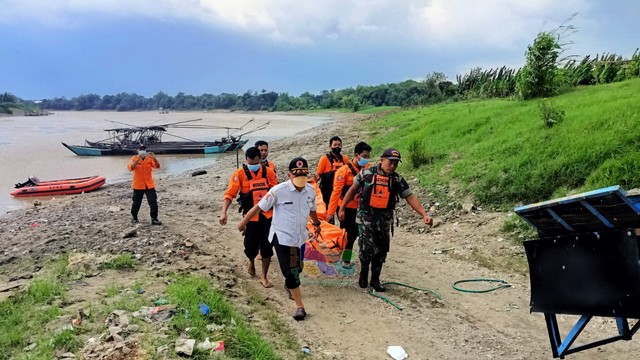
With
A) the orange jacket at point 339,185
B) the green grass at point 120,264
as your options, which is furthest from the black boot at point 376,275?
the green grass at point 120,264

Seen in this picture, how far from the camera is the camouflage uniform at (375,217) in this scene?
5914mm

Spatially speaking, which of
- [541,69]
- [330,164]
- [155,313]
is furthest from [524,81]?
[155,313]

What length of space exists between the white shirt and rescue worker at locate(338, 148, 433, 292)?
875 millimetres

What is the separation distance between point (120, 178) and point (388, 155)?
21115 millimetres

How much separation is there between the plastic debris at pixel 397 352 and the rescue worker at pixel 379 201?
145 centimetres

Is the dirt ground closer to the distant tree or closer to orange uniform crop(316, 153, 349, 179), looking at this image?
orange uniform crop(316, 153, 349, 179)

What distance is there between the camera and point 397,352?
15.7 feet

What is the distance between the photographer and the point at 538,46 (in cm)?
1747

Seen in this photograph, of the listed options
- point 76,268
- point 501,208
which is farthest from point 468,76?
A: point 76,268

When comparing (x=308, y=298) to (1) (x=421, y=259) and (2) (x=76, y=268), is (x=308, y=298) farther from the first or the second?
(2) (x=76, y=268)

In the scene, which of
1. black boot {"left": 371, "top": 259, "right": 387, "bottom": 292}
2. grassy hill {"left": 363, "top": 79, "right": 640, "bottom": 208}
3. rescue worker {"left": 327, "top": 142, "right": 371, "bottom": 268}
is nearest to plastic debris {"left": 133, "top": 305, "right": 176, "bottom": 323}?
black boot {"left": 371, "top": 259, "right": 387, "bottom": 292}

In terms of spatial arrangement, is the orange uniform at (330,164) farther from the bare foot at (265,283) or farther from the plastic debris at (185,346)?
the plastic debris at (185,346)

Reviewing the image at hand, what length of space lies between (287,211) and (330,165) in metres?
2.58

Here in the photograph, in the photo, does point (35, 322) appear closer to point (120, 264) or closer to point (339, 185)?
point (120, 264)
